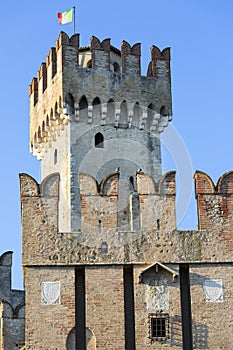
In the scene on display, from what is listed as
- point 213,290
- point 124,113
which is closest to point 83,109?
point 124,113

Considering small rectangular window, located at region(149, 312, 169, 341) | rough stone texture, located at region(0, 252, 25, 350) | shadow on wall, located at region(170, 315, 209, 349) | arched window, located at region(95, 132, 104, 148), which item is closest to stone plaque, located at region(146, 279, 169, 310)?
small rectangular window, located at region(149, 312, 169, 341)

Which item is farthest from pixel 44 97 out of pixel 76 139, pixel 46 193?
pixel 46 193

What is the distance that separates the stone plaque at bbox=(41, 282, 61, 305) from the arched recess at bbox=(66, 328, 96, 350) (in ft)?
2.34

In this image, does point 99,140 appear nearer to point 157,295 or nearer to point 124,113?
point 124,113

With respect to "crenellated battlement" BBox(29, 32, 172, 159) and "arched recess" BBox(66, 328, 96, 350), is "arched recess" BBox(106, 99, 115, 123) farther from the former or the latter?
"arched recess" BBox(66, 328, 96, 350)

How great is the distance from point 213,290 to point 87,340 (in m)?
2.78

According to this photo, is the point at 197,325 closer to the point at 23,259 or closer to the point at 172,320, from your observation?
the point at 172,320

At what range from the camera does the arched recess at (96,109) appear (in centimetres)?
3277

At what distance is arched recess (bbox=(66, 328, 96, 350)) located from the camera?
20453mm

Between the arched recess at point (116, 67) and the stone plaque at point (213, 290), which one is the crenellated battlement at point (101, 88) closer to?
the arched recess at point (116, 67)

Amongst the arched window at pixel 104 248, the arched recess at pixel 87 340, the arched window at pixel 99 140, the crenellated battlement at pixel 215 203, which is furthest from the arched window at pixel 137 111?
the arched recess at pixel 87 340

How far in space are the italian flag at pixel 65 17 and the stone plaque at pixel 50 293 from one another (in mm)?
15882

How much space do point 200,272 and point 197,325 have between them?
111 cm

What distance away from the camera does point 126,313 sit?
68.7 feet
